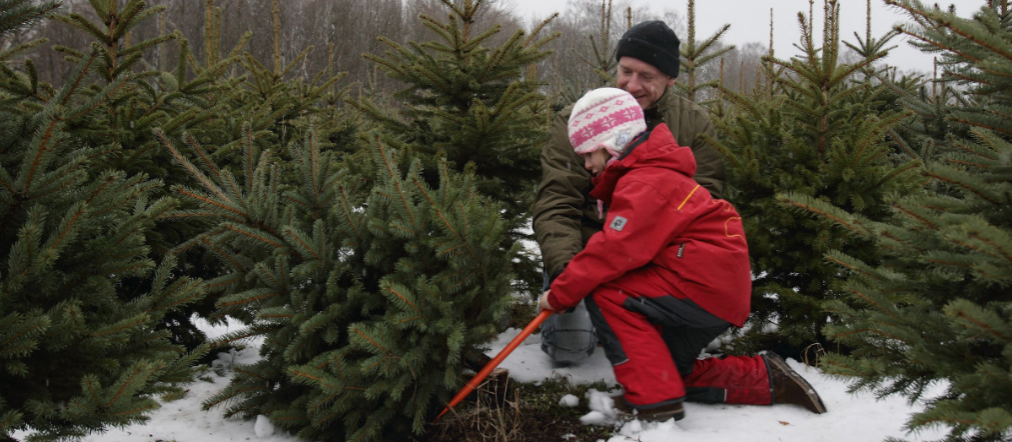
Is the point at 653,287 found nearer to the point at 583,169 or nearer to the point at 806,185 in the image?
the point at 583,169

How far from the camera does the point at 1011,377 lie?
4.72ft

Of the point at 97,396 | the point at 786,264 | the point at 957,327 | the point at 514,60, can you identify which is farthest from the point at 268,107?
the point at 957,327

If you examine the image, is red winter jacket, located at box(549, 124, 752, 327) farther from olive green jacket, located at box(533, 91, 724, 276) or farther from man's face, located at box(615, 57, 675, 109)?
man's face, located at box(615, 57, 675, 109)

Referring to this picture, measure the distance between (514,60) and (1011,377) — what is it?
2.87 metres

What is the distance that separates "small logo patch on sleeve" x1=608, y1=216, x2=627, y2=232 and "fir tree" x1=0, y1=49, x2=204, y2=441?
170cm

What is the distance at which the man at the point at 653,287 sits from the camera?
2.66m

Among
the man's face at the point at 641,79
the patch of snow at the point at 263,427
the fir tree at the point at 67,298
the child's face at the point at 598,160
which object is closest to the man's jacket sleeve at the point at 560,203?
the child's face at the point at 598,160

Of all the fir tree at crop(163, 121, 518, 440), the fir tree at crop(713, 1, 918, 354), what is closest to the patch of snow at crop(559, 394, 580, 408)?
the fir tree at crop(163, 121, 518, 440)

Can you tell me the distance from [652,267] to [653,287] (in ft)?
0.31

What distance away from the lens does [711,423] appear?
2.70 meters

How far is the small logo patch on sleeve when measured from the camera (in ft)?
8.44

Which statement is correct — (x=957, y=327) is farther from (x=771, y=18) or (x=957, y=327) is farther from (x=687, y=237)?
(x=771, y=18)

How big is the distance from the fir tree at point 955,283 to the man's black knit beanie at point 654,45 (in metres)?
1.34

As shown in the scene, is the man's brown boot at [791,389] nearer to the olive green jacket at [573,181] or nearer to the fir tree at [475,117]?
the olive green jacket at [573,181]
